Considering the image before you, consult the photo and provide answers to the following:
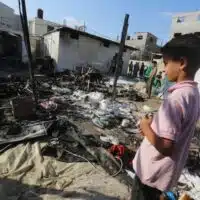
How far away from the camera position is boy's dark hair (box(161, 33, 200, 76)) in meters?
1.16

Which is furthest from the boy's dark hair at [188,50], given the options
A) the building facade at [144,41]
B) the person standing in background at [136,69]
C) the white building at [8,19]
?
the building facade at [144,41]

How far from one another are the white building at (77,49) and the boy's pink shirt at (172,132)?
47.6 feet

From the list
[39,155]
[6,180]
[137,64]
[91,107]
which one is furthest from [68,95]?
[137,64]

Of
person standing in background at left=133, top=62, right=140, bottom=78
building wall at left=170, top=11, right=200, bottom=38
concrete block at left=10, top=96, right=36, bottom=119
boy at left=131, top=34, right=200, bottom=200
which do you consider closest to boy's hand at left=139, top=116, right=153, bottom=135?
boy at left=131, top=34, right=200, bottom=200

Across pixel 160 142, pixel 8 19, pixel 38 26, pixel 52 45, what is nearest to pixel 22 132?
pixel 160 142

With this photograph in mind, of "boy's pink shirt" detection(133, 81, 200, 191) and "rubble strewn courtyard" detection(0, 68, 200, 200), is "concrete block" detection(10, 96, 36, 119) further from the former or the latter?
"boy's pink shirt" detection(133, 81, 200, 191)

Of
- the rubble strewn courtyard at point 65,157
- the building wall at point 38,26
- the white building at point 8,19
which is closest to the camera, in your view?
the rubble strewn courtyard at point 65,157

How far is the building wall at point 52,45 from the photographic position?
15656mm

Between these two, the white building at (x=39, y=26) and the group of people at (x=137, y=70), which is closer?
the group of people at (x=137, y=70)

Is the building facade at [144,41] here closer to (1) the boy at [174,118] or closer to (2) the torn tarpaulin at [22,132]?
(2) the torn tarpaulin at [22,132]

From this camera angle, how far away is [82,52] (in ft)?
54.4

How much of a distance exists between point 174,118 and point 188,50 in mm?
411

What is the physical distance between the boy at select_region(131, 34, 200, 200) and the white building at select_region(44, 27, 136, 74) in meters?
14.5

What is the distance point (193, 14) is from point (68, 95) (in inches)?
938
